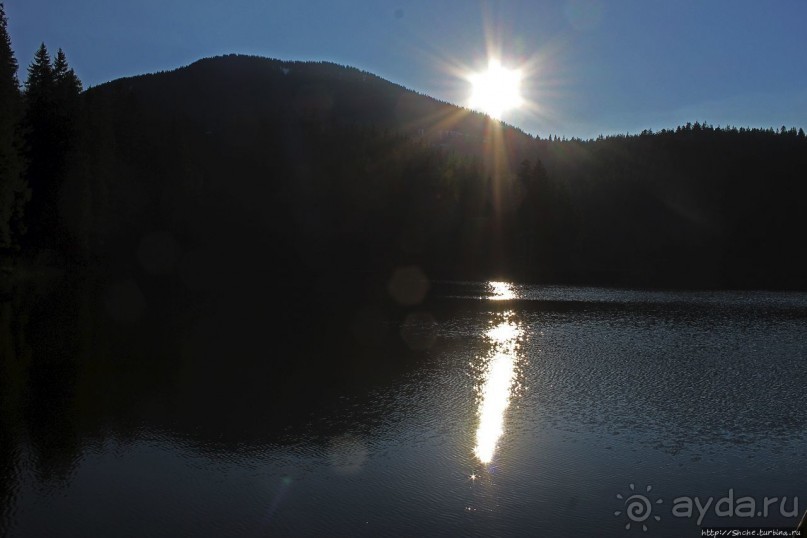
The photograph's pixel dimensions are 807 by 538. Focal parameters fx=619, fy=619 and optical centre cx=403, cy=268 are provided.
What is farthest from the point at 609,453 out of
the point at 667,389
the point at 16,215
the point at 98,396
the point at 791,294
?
the point at 791,294

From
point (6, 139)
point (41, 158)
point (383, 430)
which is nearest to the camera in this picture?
point (383, 430)

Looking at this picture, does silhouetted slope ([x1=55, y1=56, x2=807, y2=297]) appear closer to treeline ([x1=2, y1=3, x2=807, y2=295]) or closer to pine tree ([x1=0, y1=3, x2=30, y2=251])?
treeline ([x1=2, y1=3, x2=807, y2=295])

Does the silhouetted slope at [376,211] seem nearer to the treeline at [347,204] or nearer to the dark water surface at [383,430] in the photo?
the treeline at [347,204]

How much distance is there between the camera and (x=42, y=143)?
182 ft

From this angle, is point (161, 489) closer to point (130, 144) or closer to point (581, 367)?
point (581, 367)

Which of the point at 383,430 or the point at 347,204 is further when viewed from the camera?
the point at 347,204

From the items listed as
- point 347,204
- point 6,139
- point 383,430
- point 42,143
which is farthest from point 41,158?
point 347,204

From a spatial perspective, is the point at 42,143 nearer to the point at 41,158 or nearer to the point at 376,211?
the point at 41,158

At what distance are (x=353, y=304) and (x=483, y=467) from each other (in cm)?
3337

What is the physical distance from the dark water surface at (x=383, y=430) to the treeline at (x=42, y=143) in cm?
1814

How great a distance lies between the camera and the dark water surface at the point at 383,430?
1184 centimetres

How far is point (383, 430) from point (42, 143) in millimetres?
52332

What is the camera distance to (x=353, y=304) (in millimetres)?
47250

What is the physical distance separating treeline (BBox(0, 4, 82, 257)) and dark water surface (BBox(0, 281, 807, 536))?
59.5 feet
